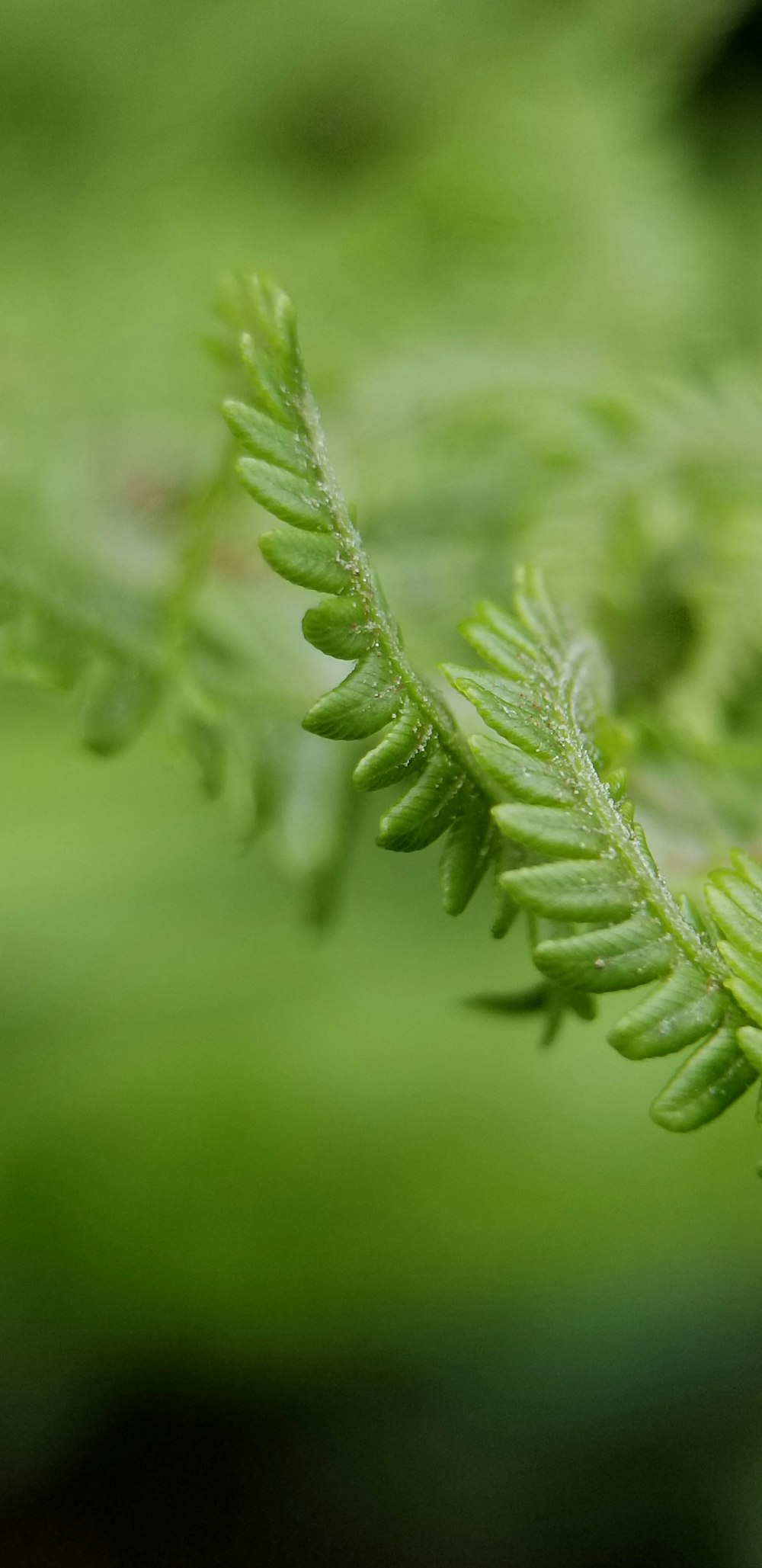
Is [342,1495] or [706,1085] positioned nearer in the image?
→ [706,1085]

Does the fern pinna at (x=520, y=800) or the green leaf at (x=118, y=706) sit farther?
the green leaf at (x=118, y=706)

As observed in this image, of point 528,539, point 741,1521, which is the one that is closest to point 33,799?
point 528,539

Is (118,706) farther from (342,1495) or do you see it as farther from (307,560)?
(342,1495)

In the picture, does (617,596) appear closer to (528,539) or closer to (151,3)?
(528,539)

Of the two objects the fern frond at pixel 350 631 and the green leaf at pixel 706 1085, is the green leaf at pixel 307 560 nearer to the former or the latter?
the fern frond at pixel 350 631

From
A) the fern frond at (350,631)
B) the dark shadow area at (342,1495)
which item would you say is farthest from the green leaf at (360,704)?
the dark shadow area at (342,1495)

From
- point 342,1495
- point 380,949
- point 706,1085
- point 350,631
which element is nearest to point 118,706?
point 350,631

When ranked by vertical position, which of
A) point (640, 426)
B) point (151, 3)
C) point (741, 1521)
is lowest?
point (741, 1521)
